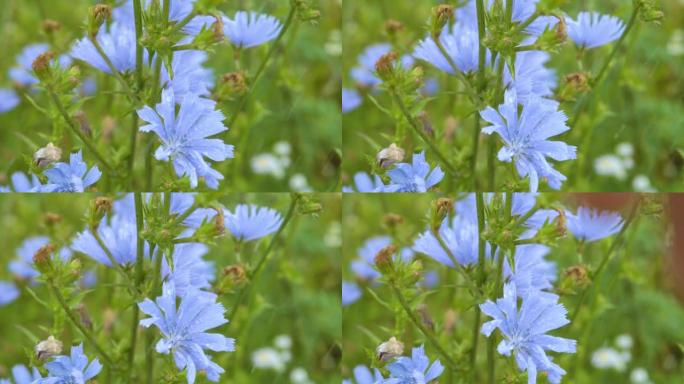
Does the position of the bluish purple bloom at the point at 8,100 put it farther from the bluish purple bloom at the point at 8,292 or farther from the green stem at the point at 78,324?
the green stem at the point at 78,324

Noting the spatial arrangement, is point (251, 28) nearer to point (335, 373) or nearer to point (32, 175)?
point (32, 175)

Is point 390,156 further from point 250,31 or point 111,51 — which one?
point 111,51

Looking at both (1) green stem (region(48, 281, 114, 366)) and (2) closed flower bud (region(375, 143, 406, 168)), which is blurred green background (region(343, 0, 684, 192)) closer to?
(2) closed flower bud (region(375, 143, 406, 168))

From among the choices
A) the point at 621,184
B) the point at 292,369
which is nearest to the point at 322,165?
the point at 292,369

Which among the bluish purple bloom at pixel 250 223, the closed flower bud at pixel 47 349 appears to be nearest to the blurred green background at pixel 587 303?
the bluish purple bloom at pixel 250 223

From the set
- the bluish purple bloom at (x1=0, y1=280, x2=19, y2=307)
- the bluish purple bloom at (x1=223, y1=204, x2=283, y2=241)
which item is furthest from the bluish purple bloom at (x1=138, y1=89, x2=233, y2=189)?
the bluish purple bloom at (x1=0, y1=280, x2=19, y2=307)

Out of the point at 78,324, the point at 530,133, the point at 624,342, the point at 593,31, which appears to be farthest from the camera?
the point at 624,342

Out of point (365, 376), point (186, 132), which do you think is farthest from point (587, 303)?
point (186, 132)
